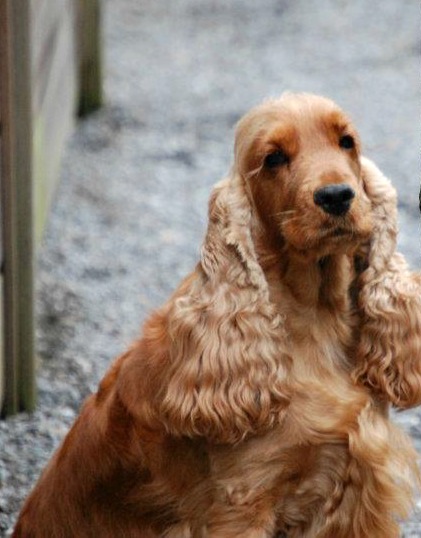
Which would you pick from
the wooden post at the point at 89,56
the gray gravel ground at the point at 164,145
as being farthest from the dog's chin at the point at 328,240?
the wooden post at the point at 89,56

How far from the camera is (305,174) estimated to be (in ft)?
10.7

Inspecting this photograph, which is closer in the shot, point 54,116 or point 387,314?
point 387,314

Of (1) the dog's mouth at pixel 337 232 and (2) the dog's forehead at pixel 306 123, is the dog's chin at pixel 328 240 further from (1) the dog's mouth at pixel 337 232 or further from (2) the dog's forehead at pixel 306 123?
(2) the dog's forehead at pixel 306 123

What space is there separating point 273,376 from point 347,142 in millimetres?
593

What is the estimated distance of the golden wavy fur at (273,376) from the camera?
11.0 ft

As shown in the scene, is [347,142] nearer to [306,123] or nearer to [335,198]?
[306,123]

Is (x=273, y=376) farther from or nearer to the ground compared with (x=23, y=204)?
nearer to the ground

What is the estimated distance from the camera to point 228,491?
3.35 metres

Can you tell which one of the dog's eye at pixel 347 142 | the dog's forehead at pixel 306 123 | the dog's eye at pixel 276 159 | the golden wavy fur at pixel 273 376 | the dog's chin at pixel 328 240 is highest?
the dog's forehead at pixel 306 123

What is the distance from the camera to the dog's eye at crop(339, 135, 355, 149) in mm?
3373

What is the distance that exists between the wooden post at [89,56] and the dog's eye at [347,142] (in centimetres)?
491

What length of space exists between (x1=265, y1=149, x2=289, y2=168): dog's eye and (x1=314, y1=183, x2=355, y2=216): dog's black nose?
7.6 inches

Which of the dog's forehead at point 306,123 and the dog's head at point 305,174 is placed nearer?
the dog's head at point 305,174

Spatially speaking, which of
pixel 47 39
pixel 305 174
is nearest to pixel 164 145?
pixel 47 39
